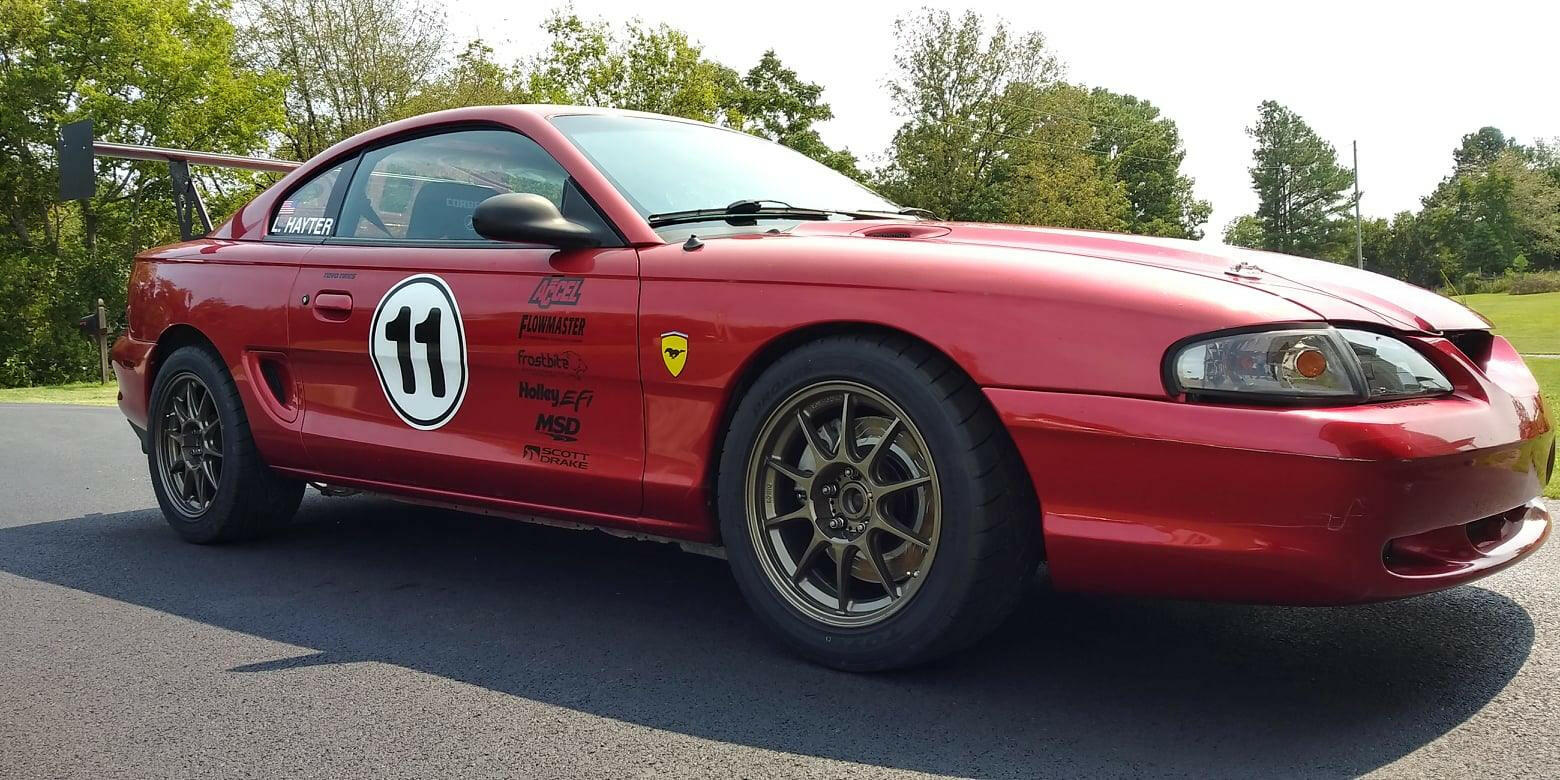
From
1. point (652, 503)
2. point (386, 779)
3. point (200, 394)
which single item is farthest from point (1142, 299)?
point (200, 394)

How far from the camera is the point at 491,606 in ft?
12.2

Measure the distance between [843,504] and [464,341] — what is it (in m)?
1.34

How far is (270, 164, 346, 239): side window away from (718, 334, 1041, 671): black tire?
2.23m

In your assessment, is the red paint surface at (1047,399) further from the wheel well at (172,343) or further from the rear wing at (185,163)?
the rear wing at (185,163)

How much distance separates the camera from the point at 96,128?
115ft

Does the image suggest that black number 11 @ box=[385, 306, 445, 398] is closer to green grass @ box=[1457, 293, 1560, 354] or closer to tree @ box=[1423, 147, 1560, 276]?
green grass @ box=[1457, 293, 1560, 354]

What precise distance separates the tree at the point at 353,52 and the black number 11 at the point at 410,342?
33.5 metres

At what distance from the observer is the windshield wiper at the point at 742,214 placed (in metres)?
3.52

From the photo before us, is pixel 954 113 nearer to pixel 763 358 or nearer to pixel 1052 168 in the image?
pixel 1052 168

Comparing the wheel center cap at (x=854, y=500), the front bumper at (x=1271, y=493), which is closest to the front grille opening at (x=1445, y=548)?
the front bumper at (x=1271, y=493)

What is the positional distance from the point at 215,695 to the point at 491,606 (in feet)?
2.96

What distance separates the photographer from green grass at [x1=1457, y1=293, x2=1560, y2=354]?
23484 millimetres

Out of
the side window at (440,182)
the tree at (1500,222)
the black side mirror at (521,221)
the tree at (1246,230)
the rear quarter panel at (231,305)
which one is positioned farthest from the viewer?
the tree at (1246,230)

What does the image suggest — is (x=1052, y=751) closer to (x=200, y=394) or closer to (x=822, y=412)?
(x=822, y=412)
